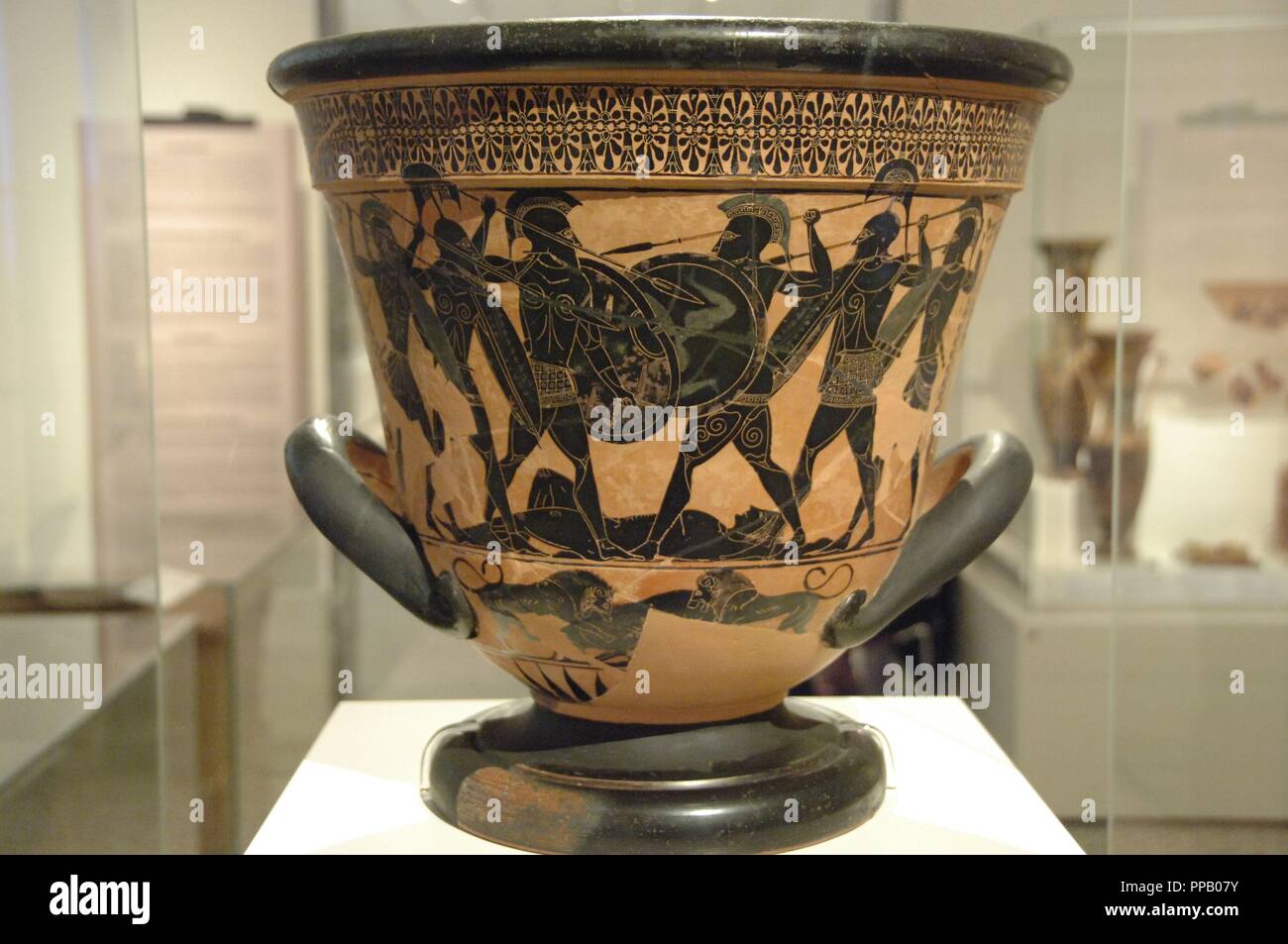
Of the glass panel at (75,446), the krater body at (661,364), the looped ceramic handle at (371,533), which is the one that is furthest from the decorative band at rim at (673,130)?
the glass panel at (75,446)

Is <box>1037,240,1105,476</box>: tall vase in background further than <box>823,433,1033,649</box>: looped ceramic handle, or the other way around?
<box>1037,240,1105,476</box>: tall vase in background

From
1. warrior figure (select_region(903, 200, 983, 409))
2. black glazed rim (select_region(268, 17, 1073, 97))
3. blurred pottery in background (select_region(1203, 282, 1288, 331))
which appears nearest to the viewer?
black glazed rim (select_region(268, 17, 1073, 97))

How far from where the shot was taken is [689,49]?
71 cm

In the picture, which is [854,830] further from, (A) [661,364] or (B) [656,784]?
(A) [661,364]

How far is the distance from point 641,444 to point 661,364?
55 millimetres

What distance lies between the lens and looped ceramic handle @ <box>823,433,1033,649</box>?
3.05 ft

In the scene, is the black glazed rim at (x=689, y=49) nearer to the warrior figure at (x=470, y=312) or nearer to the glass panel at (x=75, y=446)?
the warrior figure at (x=470, y=312)

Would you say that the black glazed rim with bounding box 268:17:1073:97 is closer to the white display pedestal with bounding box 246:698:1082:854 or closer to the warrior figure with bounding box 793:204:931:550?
the warrior figure with bounding box 793:204:931:550

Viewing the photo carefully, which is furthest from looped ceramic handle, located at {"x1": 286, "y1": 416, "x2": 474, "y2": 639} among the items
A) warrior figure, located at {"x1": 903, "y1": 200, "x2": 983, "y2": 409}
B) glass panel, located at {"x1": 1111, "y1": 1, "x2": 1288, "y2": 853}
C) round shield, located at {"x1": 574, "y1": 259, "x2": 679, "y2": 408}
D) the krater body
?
glass panel, located at {"x1": 1111, "y1": 1, "x2": 1288, "y2": 853}

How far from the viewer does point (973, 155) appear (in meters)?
0.82

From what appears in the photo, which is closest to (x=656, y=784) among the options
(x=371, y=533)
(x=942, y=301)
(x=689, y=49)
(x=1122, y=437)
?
(x=371, y=533)

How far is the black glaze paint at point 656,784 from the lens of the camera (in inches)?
34.8

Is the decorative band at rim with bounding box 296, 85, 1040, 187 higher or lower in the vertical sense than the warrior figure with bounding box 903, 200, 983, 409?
higher

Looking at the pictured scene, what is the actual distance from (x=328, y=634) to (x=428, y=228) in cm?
63
